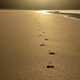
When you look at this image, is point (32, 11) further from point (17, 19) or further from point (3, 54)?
point (3, 54)

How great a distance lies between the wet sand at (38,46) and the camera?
0.86 metres

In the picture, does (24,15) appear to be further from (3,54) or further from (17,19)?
(3,54)

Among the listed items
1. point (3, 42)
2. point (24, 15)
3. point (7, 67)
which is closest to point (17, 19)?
point (24, 15)

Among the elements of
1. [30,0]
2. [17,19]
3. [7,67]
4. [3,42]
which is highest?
[30,0]

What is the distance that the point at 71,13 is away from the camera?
97 centimetres

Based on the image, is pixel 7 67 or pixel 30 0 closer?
pixel 7 67

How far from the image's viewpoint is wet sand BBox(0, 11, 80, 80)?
0.86 metres

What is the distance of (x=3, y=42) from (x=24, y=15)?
19 centimetres

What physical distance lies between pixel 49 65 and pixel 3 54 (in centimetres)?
24

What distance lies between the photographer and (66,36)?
0.92 m

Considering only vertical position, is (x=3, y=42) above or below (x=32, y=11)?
below

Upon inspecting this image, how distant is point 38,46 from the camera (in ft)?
3.00

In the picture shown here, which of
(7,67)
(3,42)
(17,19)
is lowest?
(7,67)

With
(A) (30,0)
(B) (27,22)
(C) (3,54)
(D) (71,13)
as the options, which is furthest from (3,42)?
(D) (71,13)
